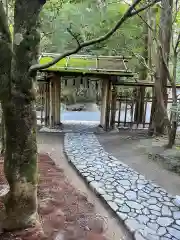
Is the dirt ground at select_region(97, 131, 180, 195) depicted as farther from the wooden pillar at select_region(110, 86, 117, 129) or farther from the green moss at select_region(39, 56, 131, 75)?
the green moss at select_region(39, 56, 131, 75)

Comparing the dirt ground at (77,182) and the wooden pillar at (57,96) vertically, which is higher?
the wooden pillar at (57,96)

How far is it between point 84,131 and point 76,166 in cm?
348

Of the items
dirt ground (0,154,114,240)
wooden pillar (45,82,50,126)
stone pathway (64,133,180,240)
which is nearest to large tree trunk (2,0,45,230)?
Result: dirt ground (0,154,114,240)

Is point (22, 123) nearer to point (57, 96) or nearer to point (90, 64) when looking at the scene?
point (57, 96)

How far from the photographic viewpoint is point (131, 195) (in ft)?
15.8

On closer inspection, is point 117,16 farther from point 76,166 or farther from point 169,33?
point 76,166

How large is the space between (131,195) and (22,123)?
276 cm

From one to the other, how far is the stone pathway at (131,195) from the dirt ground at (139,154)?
0.29 metres

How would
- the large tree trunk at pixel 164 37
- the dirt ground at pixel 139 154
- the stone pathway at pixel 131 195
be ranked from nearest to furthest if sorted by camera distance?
the stone pathway at pixel 131 195 < the dirt ground at pixel 139 154 < the large tree trunk at pixel 164 37

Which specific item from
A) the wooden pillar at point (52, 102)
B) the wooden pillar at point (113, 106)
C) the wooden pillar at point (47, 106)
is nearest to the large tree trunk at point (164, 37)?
the wooden pillar at point (113, 106)

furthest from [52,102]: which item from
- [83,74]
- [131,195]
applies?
[131,195]

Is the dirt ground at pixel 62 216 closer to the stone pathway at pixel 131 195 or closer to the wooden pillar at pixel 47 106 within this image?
the stone pathway at pixel 131 195

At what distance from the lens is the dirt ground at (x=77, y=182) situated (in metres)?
3.91

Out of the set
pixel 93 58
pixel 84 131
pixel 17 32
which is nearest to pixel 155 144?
pixel 84 131
